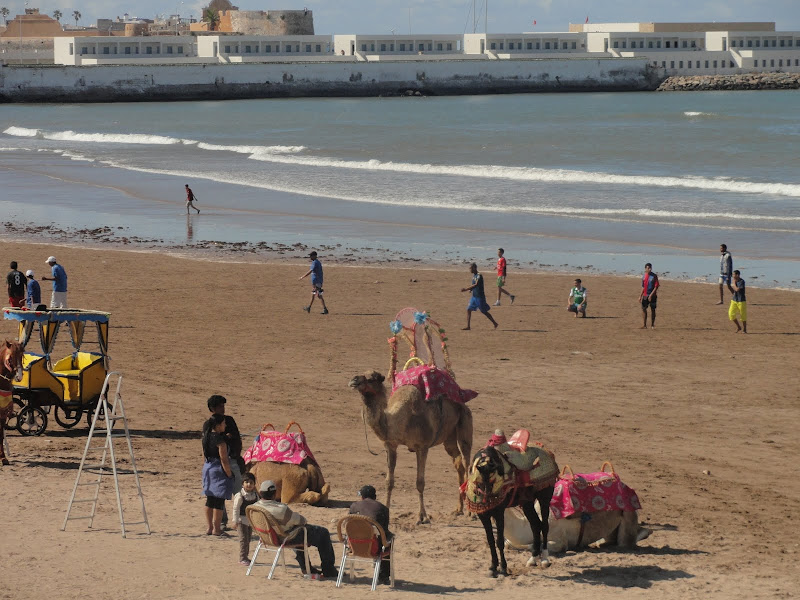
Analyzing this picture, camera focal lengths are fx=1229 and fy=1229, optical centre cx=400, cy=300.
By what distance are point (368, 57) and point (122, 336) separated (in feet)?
405

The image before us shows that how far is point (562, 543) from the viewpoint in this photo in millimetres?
10672

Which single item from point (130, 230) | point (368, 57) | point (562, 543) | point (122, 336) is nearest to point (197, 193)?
point (130, 230)

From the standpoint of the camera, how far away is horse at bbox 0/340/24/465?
12617 mm

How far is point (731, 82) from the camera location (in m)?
139

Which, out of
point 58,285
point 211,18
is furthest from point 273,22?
point 58,285

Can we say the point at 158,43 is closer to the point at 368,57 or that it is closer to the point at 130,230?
the point at 368,57

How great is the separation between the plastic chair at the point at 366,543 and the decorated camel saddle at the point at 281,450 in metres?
2.34

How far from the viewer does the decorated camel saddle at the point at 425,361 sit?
11422 millimetres

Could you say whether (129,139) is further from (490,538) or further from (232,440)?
(490,538)

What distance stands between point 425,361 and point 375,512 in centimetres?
289

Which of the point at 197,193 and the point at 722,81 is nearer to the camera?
the point at 197,193

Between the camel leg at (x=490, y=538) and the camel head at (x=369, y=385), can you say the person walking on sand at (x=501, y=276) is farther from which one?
the camel leg at (x=490, y=538)

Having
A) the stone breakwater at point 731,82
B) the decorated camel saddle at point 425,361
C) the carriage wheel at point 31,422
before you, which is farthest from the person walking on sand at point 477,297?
the stone breakwater at point 731,82

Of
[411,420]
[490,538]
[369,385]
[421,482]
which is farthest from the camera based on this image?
[421,482]
